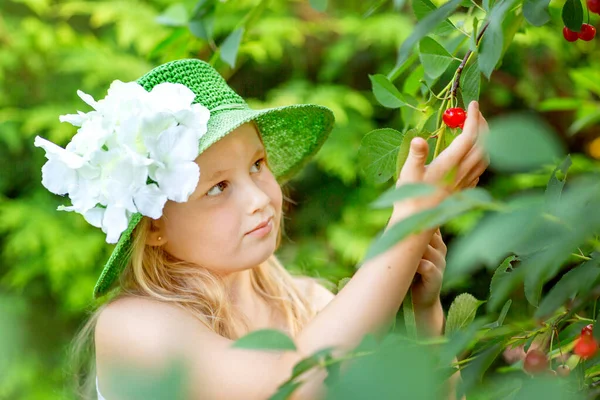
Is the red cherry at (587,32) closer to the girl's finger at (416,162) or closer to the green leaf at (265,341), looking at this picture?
the girl's finger at (416,162)

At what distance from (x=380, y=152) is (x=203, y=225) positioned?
294mm

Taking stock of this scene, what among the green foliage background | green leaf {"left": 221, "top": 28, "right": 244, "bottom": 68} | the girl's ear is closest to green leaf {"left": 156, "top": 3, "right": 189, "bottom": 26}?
green leaf {"left": 221, "top": 28, "right": 244, "bottom": 68}

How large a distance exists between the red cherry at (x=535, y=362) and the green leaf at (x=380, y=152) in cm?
26

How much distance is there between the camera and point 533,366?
69 cm

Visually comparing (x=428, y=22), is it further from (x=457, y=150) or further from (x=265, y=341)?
(x=265, y=341)

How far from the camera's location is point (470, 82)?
0.81 meters

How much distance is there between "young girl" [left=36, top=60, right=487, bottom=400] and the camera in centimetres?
80

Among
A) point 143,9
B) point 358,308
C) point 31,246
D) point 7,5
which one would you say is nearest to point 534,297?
point 358,308

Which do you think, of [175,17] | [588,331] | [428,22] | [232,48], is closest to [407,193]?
[428,22]

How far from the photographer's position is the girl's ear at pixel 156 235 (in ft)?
3.60

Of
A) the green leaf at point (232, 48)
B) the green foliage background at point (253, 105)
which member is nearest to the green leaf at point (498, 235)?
the green leaf at point (232, 48)

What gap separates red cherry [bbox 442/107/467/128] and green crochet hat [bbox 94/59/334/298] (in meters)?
0.31

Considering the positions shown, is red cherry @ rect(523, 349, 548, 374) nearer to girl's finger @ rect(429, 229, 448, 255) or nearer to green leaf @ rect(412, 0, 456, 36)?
girl's finger @ rect(429, 229, 448, 255)

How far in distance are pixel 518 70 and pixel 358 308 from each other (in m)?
2.17
